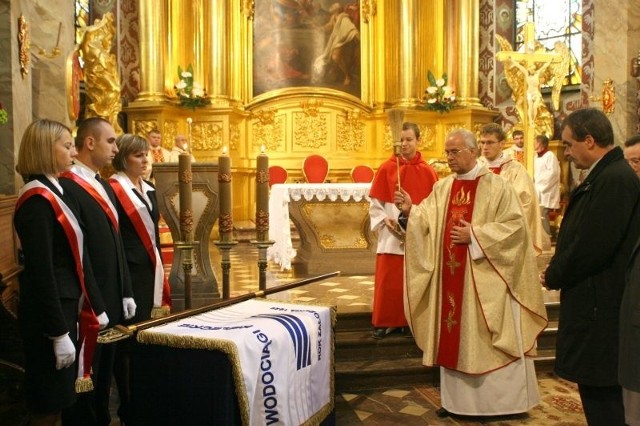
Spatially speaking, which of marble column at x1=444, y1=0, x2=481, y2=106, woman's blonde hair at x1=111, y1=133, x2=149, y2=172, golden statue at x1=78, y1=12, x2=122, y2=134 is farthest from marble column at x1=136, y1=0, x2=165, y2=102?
woman's blonde hair at x1=111, y1=133, x2=149, y2=172

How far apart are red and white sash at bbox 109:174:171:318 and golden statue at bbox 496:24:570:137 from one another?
6.30 m

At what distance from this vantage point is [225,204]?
11.7ft

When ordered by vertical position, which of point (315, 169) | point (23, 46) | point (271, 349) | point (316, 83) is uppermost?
point (316, 83)

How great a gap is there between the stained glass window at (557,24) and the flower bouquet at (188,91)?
578 cm

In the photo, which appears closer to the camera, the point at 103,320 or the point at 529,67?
the point at 103,320

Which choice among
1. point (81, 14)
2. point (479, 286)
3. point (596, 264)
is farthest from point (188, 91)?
point (596, 264)

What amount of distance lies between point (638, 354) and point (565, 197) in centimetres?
977

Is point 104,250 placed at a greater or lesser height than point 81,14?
lesser

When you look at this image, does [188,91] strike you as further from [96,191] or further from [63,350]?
[63,350]

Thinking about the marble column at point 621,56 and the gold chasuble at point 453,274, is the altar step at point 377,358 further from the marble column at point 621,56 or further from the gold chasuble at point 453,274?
the marble column at point 621,56

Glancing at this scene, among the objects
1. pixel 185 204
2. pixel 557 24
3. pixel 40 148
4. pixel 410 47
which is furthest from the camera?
pixel 557 24

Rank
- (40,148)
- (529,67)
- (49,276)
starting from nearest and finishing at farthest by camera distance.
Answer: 1. (49,276)
2. (40,148)
3. (529,67)

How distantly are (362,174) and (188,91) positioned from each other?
3.18 m

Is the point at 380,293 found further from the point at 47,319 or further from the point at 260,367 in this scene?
the point at 47,319
